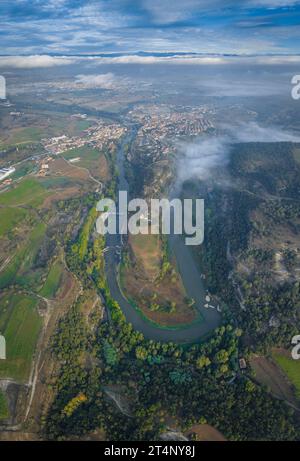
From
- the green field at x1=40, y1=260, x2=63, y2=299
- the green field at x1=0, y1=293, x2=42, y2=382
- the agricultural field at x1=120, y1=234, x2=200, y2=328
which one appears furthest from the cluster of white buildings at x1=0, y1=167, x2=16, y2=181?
the green field at x1=0, y1=293, x2=42, y2=382

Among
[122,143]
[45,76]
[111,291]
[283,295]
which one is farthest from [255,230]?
[45,76]

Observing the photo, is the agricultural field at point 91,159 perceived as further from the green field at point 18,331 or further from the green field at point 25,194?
the green field at point 18,331

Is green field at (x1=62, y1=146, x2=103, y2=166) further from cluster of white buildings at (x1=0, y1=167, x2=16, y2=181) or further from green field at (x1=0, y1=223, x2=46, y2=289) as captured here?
green field at (x1=0, y1=223, x2=46, y2=289)

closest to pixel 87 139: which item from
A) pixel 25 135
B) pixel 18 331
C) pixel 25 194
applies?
pixel 25 135

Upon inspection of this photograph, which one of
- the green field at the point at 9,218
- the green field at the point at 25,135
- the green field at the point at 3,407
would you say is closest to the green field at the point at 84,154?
the green field at the point at 25,135

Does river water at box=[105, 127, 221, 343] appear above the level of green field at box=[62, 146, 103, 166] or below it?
below

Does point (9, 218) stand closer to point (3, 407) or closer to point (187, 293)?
point (187, 293)
